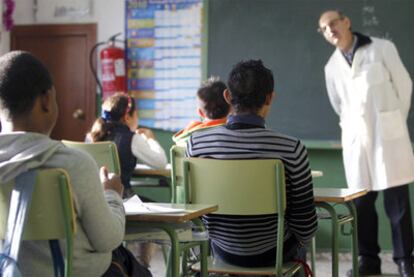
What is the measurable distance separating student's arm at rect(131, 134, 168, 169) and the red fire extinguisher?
159 cm

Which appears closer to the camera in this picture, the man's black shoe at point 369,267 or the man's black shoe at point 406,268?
the man's black shoe at point 406,268

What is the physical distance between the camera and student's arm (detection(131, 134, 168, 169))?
4293 millimetres

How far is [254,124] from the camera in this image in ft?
8.52

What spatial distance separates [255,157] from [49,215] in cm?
87

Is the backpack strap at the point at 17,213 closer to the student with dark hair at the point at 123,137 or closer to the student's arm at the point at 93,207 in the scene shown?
the student's arm at the point at 93,207

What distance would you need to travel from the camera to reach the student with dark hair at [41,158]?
191cm

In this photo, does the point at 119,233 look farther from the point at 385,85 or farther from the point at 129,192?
the point at 385,85

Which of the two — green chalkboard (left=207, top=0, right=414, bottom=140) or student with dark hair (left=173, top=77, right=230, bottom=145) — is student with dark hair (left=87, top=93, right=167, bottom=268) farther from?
green chalkboard (left=207, top=0, right=414, bottom=140)

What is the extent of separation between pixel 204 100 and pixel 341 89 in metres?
1.26

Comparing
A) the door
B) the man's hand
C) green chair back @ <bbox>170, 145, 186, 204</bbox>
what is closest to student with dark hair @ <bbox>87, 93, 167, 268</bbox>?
green chair back @ <bbox>170, 145, 186, 204</bbox>

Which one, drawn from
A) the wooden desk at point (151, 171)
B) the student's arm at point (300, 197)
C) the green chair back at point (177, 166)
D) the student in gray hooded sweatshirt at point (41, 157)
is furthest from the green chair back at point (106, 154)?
the student in gray hooded sweatshirt at point (41, 157)

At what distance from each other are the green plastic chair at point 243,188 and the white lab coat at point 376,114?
210 cm

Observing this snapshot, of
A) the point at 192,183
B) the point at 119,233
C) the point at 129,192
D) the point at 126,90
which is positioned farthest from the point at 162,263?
the point at 119,233

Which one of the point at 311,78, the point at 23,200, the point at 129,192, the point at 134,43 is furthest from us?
the point at 134,43
